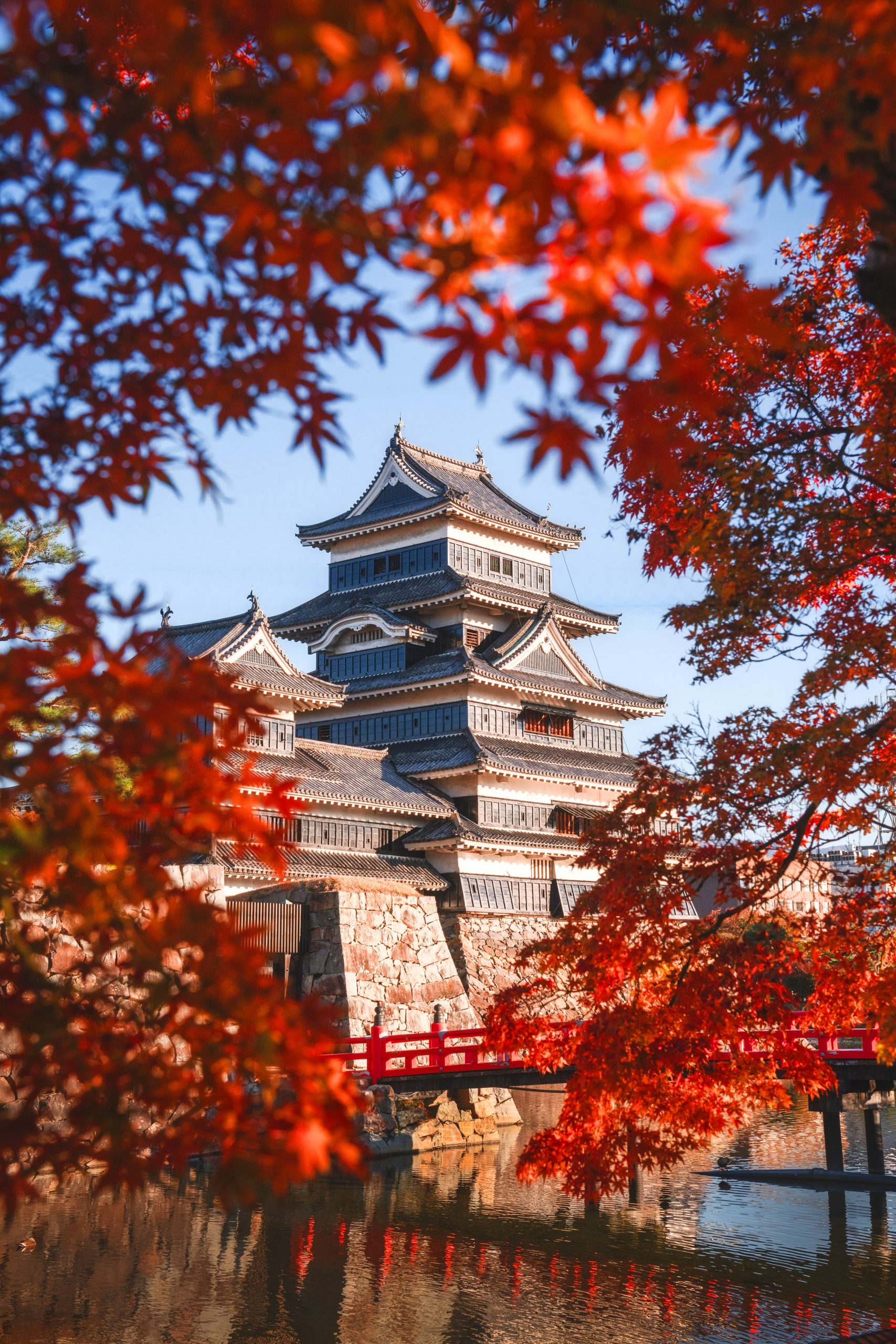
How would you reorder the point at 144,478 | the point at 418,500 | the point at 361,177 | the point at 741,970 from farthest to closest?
the point at 418,500, the point at 741,970, the point at 144,478, the point at 361,177

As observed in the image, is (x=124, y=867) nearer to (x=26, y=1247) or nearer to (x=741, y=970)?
(x=741, y=970)

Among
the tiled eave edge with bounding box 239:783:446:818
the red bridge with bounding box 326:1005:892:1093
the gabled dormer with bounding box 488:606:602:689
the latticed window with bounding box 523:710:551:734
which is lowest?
the red bridge with bounding box 326:1005:892:1093

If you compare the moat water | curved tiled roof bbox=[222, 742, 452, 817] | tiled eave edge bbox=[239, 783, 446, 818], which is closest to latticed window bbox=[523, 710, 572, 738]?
curved tiled roof bbox=[222, 742, 452, 817]

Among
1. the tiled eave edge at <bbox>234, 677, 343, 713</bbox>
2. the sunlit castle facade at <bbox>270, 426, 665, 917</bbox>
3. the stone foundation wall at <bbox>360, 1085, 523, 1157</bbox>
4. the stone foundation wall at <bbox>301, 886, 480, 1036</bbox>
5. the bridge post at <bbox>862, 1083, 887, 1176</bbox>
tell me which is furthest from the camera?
the sunlit castle facade at <bbox>270, 426, 665, 917</bbox>

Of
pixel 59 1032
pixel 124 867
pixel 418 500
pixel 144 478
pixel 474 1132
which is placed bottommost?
pixel 474 1132

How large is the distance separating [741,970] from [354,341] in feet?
21.1

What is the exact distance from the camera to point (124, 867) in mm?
2629

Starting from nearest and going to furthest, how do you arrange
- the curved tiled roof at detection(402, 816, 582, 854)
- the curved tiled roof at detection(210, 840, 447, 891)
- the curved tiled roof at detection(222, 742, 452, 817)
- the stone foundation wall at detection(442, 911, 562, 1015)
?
1. the curved tiled roof at detection(210, 840, 447, 891)
2. the curved tiled roof at detection(222, 742, 452, 817)
3. the stone foundation wall at detection(442, 911, 562, 1015)
4. the curved tiled roof at detection(402, 816, 582, 854)

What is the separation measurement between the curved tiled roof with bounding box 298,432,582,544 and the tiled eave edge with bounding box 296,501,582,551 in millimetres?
33

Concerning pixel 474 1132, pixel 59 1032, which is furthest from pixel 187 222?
pixel 474 1132

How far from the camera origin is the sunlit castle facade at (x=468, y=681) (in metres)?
30.0

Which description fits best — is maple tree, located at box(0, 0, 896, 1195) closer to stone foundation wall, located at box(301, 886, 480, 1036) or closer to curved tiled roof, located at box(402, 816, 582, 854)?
stone foundation wall, located at box(301, 886, 480, 1036)

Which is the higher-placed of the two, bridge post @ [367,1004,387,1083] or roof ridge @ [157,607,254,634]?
roof ridge @ [157,607,254,634]

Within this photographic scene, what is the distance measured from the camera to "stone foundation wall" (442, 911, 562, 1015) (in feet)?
92.5
